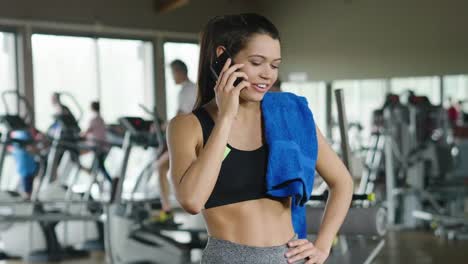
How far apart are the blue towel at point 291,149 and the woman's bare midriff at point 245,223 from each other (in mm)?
41

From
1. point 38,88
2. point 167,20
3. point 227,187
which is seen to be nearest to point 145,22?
point 167,20

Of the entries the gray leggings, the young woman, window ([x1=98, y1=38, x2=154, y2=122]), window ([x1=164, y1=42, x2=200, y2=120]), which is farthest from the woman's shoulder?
window ([x1=164, y1=42, x2=200, y2=120])

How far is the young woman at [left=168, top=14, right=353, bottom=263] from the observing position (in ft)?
3.97

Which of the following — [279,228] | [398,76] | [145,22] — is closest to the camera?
[279,228]

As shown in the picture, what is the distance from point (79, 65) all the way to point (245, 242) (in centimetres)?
843

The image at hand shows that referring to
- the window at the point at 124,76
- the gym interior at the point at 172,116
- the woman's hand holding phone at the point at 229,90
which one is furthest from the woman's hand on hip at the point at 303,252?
the window at the point at 124,76

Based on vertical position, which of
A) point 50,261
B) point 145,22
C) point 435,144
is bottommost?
point 50,261

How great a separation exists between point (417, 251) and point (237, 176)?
467cm

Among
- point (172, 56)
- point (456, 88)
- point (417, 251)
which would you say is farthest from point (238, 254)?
point (456, 88)

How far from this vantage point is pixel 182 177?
122 centimetres

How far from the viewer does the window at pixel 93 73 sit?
9.02 m

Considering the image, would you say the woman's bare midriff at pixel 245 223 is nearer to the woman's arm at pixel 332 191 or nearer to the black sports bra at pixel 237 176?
the black sports bra at pixel 237 176

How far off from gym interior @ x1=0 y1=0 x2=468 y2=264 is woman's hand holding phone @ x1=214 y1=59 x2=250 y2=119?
0.91 metres

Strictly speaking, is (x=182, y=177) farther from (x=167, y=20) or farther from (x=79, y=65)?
(x=167, y=20)
